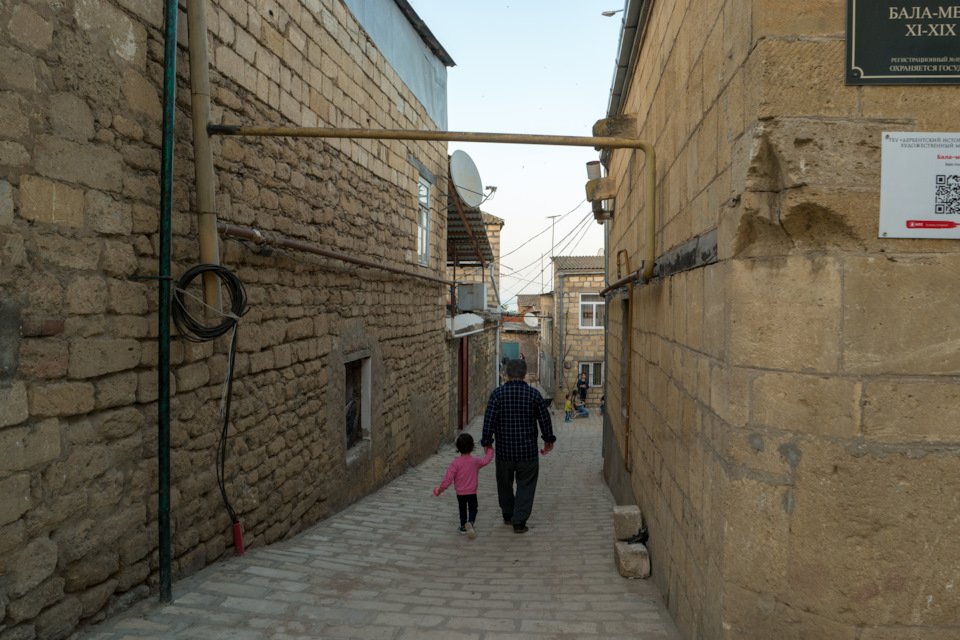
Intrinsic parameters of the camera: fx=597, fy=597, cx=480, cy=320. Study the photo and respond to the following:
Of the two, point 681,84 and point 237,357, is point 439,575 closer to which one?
point 237,357

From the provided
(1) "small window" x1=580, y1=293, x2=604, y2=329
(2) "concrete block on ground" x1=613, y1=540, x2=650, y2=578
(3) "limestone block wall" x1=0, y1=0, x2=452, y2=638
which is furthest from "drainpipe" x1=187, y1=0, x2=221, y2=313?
(1) "small window" x1=580, y1=293, x2=604, y2=329

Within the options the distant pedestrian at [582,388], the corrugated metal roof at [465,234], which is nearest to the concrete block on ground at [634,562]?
the corrugated metal roof at [465,234]

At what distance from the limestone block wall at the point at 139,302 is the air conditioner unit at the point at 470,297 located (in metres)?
7.49

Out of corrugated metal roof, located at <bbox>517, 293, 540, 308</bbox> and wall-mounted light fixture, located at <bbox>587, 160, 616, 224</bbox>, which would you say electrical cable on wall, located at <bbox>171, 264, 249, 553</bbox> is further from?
corrugated metal roof, located at <bbox>517, 293, 540, 308</bbox>

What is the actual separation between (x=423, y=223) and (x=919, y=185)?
7.71 m

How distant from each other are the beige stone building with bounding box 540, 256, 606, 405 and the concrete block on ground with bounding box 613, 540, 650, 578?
1857 centimetres

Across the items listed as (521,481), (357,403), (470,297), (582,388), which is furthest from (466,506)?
(582,388)

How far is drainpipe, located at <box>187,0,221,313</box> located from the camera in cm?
349

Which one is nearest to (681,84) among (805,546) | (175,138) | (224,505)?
(805,546)

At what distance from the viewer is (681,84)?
11.1ft

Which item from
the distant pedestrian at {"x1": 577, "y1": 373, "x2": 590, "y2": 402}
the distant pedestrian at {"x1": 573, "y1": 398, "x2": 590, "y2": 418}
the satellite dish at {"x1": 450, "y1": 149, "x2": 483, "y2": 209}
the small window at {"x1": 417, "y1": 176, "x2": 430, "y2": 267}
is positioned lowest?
the distant pedestrian at {"x1": 573, "y1": 398, "x2": 590, "y2": 418}

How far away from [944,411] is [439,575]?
3.06m

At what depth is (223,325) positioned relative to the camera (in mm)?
3508

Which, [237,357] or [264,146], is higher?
[264,146]
